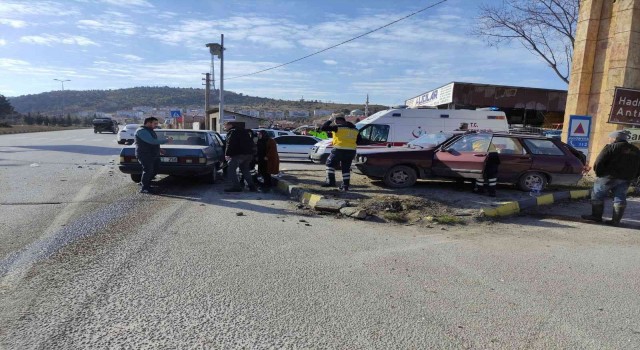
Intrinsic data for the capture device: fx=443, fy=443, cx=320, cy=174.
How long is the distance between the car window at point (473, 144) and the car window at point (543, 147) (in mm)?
969

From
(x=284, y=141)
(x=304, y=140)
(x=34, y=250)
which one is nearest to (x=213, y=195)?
(x=34, y=250)

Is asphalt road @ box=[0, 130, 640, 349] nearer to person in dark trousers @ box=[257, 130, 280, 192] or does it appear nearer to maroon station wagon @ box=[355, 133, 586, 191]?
maroon station wagon @ box=[355, 133, 586, 191]

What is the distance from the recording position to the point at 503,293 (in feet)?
13.5

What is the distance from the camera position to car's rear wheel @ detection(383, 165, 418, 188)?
9.92 m

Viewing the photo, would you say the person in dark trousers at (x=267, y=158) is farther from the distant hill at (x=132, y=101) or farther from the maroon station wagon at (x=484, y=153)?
the distant hill at (x=132, y=101)

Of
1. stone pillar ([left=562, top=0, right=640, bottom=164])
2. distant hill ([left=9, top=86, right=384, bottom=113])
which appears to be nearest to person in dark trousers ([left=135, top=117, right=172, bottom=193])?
stone pillar ([left=562, top=0, right=640, bottom=164])

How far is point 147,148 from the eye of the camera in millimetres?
8883

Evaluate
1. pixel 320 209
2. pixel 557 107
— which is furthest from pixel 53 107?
pixel 320 209

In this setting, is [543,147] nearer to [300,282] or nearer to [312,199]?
[312,199]

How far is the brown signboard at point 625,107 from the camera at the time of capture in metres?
11.2

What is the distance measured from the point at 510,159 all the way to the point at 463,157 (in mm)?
1126

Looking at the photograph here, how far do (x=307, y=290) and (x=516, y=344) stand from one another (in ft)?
5.79

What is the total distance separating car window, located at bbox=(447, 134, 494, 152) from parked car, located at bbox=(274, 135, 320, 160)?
33.2 ft

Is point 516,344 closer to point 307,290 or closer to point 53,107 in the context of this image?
point 307,290
